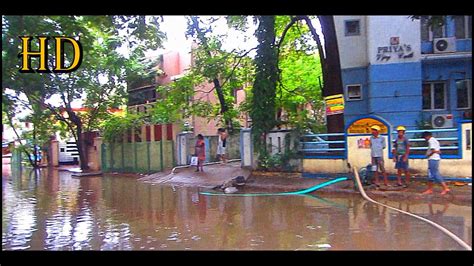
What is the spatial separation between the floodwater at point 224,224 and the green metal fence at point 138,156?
6.91 m

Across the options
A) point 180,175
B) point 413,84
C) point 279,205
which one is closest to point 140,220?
point 279,205

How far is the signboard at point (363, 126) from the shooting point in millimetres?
11550

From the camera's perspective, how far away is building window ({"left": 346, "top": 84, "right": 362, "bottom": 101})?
1427cm

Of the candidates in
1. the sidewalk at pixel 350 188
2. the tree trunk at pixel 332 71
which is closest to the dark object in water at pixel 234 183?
the sidewalk at pixel 350 188

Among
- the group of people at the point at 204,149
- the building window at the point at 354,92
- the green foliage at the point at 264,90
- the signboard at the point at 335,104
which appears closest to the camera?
the signboard at the point at 335,104

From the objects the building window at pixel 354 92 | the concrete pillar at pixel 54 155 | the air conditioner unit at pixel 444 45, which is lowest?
the concrete pillar at pixel 54 155

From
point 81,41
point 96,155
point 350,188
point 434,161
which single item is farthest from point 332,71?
point 96,155

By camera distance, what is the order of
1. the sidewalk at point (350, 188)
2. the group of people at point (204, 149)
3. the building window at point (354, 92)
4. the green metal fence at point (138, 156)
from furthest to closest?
the green metal fence at point (138, 156) → the group of people at point (204, 149) → the building window at point (354, 92) → the sidewalk at point (350, 188)

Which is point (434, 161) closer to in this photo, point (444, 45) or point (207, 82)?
point (444, 45)

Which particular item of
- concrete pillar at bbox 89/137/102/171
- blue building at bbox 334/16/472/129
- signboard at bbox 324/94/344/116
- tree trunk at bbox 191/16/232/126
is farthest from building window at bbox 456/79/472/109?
concrete pillar at bbox 89/137/102/171

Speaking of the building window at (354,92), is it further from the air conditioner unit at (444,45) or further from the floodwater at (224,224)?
the floodwater at (224,224)

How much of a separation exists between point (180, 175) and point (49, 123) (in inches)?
213

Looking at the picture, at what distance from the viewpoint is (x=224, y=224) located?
25.4 ft
